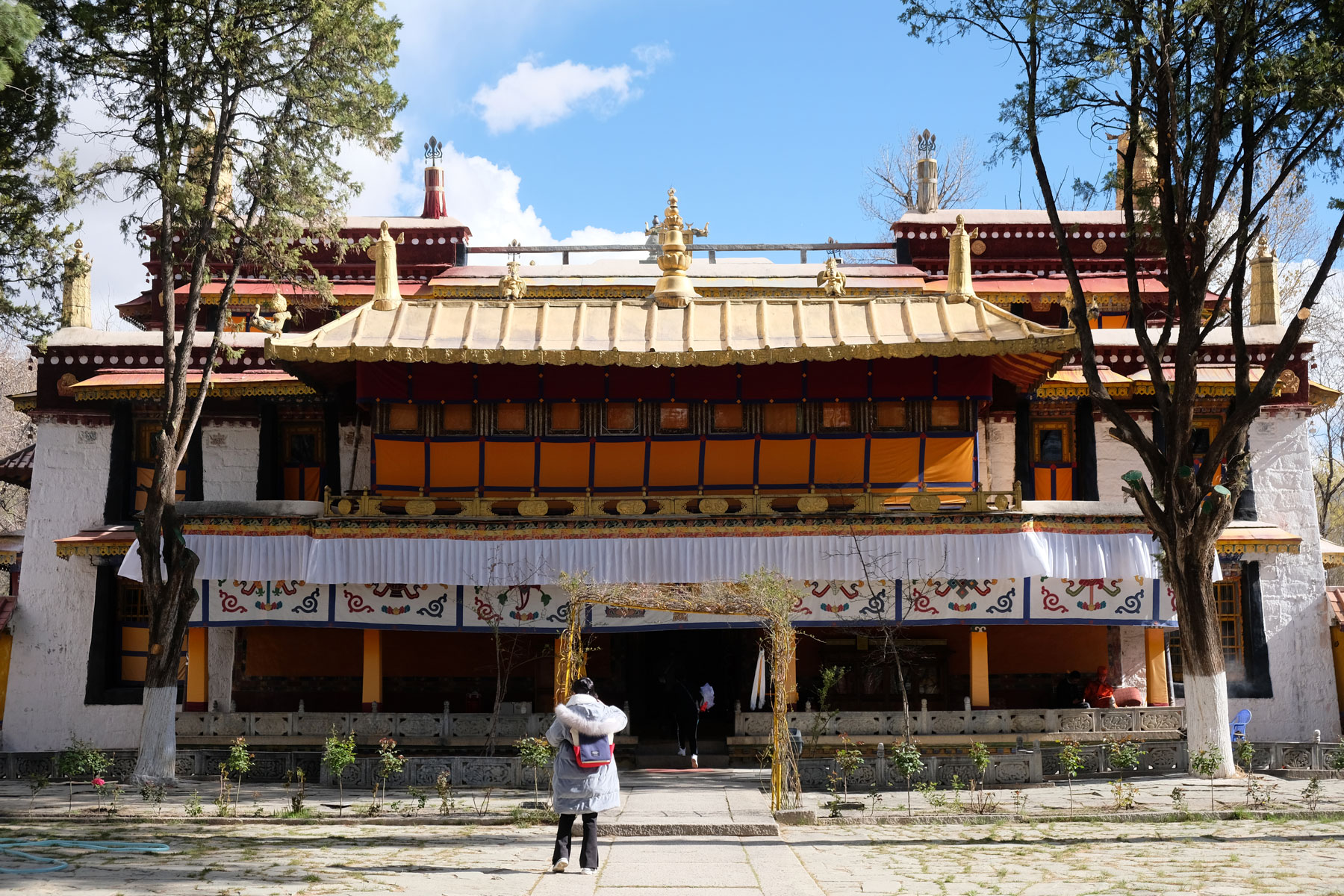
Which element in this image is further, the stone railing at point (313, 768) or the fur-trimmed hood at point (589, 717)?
the stone railing at point (313, 768)

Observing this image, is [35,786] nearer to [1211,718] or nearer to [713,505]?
[713,505]

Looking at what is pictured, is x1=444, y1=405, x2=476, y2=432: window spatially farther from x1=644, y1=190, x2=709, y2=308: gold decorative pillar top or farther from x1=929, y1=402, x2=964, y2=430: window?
x1=929, y1=402, x2=964, y2=430: window

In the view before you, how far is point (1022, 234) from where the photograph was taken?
27500 millimetres

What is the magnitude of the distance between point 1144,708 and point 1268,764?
1886mm

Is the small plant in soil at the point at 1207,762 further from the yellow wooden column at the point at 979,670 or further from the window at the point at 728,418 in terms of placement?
the window at the point at 728,418

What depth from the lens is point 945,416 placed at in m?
21.2

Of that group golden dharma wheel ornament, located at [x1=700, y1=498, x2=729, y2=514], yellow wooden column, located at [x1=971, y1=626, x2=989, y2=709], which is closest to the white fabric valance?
golden dharma wheel ornament, located at [x1=700, y1=498, x2=729, y2=514]

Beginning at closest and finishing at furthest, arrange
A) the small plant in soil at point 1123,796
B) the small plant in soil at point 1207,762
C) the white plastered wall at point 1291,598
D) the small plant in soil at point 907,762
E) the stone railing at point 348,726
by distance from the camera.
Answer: the small plant in soil at point 1123,796 < the small plant in soil at point 907,762 < the small plant in soil at point 1207,762 < the stone railing at point 348,726 < the white plastered wall at point 1291,598

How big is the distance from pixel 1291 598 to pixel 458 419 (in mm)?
15464

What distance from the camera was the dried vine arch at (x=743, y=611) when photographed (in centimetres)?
1502

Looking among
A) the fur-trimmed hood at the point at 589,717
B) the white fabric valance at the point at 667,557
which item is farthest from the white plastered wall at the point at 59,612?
the fur-trimmed hood at the point at 589,717

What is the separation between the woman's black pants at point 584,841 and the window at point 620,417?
10.8 meters

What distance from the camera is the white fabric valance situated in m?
19.8

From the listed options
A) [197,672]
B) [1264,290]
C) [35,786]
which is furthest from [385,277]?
[1264,290]
